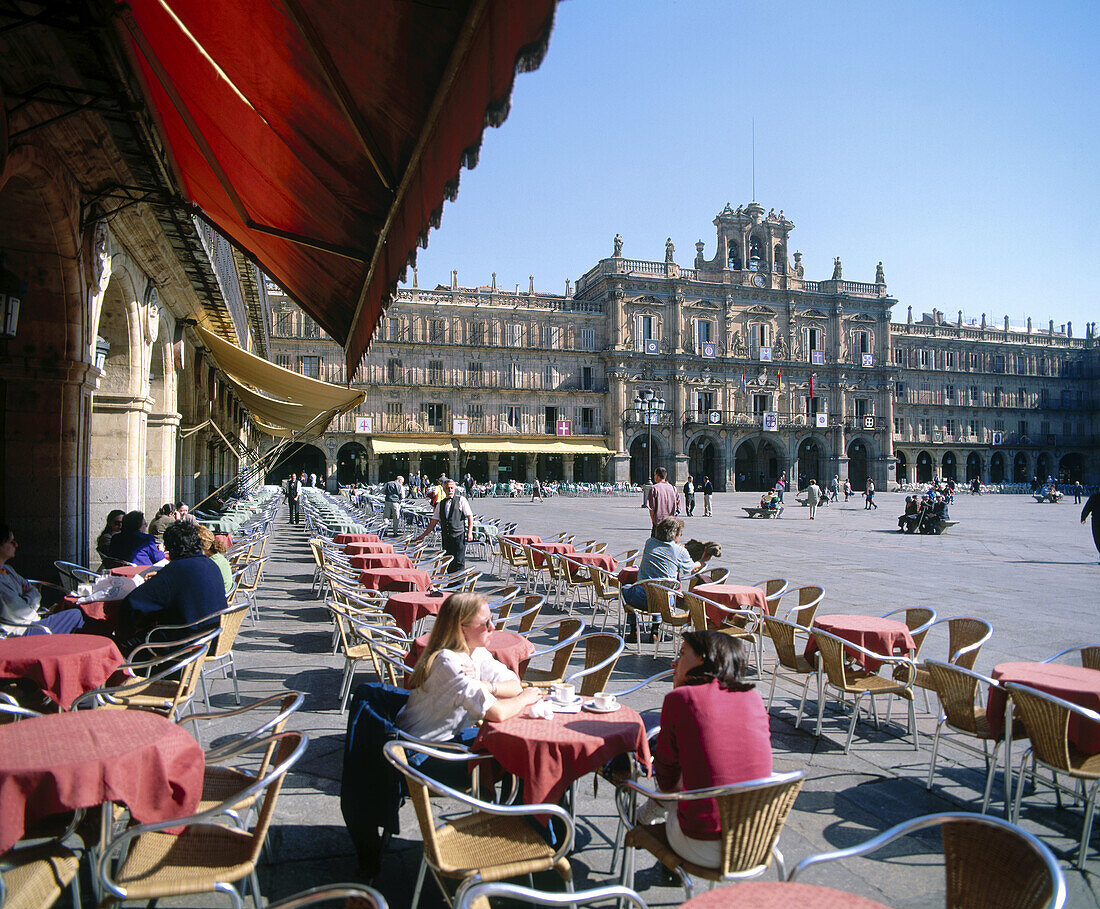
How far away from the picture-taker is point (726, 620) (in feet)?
18.1

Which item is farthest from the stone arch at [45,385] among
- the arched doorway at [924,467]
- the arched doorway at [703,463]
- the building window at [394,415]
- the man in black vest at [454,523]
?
the arched doorway at [924,467]

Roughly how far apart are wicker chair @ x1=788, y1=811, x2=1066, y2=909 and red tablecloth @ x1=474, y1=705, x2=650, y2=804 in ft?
2.84

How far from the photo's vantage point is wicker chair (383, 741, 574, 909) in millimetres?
2143

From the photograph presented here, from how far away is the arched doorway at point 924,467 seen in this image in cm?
5441

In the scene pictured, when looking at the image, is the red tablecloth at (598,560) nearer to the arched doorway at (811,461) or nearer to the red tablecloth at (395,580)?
the red tablecloth at (395,580)

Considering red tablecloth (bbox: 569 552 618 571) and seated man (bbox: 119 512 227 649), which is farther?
red tablecloth (bbox: 569 552 618 571)

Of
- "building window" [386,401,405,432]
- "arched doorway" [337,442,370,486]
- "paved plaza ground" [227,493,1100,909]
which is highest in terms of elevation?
"building window" [386,401,405,432]

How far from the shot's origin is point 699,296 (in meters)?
46.5

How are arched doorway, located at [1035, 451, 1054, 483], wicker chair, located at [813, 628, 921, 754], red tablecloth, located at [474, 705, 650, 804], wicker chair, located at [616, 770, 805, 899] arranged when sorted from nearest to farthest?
wicker chair, located at [616, 770, 805, 899] < red tablecloth, located at [474, 705, 650, 804] < wicker chair, located at [813, 628, 921, 754] < arched doorway, located at [1035, 451, 1054, 483]

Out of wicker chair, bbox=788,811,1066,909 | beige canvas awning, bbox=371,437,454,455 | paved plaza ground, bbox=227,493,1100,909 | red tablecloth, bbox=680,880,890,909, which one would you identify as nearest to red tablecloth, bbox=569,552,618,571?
paved plaza ground, bbox=227,493,1100,909

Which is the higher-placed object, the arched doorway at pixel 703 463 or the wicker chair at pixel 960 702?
the arched doorway at pixel 703 463

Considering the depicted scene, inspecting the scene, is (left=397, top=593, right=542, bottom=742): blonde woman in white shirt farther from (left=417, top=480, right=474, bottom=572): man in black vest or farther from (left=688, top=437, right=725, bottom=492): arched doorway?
(left=688, top=437, right=725, bottom=492): arched doorway

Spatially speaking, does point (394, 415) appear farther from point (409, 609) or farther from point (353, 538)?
point (409, 609)

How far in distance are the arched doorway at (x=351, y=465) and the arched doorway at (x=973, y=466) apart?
4523cm
